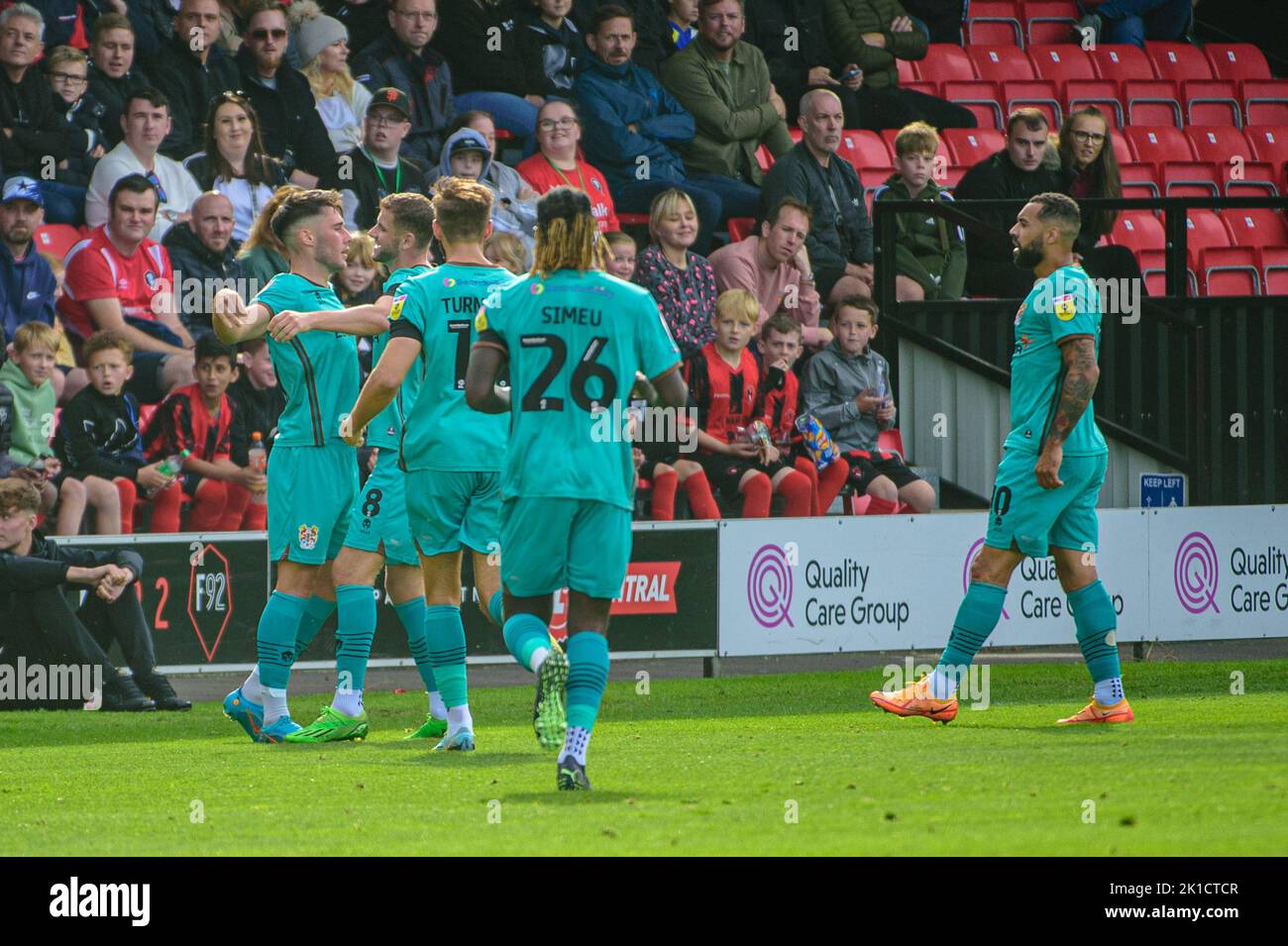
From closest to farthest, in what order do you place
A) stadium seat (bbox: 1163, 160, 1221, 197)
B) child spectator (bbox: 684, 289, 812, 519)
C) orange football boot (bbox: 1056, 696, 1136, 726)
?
orange football boot (bbox: 1056, 696, 1136, 726), child spectator (bbox: 684, 289, 812, 519), stadium seat (bbox: 1163, 160, 1221, 197)

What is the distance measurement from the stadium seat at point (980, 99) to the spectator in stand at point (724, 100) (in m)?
3.89

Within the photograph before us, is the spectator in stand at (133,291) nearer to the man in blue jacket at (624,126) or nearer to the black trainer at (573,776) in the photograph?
the man in blue jacket at (624,126)

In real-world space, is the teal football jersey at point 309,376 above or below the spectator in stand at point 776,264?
below

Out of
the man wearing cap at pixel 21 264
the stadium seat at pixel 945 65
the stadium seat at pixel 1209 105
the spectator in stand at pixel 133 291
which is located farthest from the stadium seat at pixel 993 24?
the man wearing cap at pixel 21 264

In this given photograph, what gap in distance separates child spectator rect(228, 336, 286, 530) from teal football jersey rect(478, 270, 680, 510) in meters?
6.75

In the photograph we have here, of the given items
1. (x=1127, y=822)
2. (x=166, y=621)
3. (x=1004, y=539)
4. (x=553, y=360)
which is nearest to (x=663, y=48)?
(x=166, y=621)

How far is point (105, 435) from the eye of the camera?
1266 centimetres

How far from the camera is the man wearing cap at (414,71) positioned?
1550 cm

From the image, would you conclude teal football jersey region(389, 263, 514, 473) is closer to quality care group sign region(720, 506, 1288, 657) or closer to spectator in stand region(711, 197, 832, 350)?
quality care group sign region(720, 506, 1288, 657)

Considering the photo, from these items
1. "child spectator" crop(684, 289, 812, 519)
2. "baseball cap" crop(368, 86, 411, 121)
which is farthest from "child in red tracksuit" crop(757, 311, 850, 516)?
"baseball cap" crop(368, 86, 411, 121)

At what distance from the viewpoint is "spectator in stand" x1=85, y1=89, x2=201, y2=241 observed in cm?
1354

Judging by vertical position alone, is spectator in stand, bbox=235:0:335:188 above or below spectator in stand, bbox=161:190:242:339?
above

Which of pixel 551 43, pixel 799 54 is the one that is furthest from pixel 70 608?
pixel 799 54

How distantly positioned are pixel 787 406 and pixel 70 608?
6.14 metres
